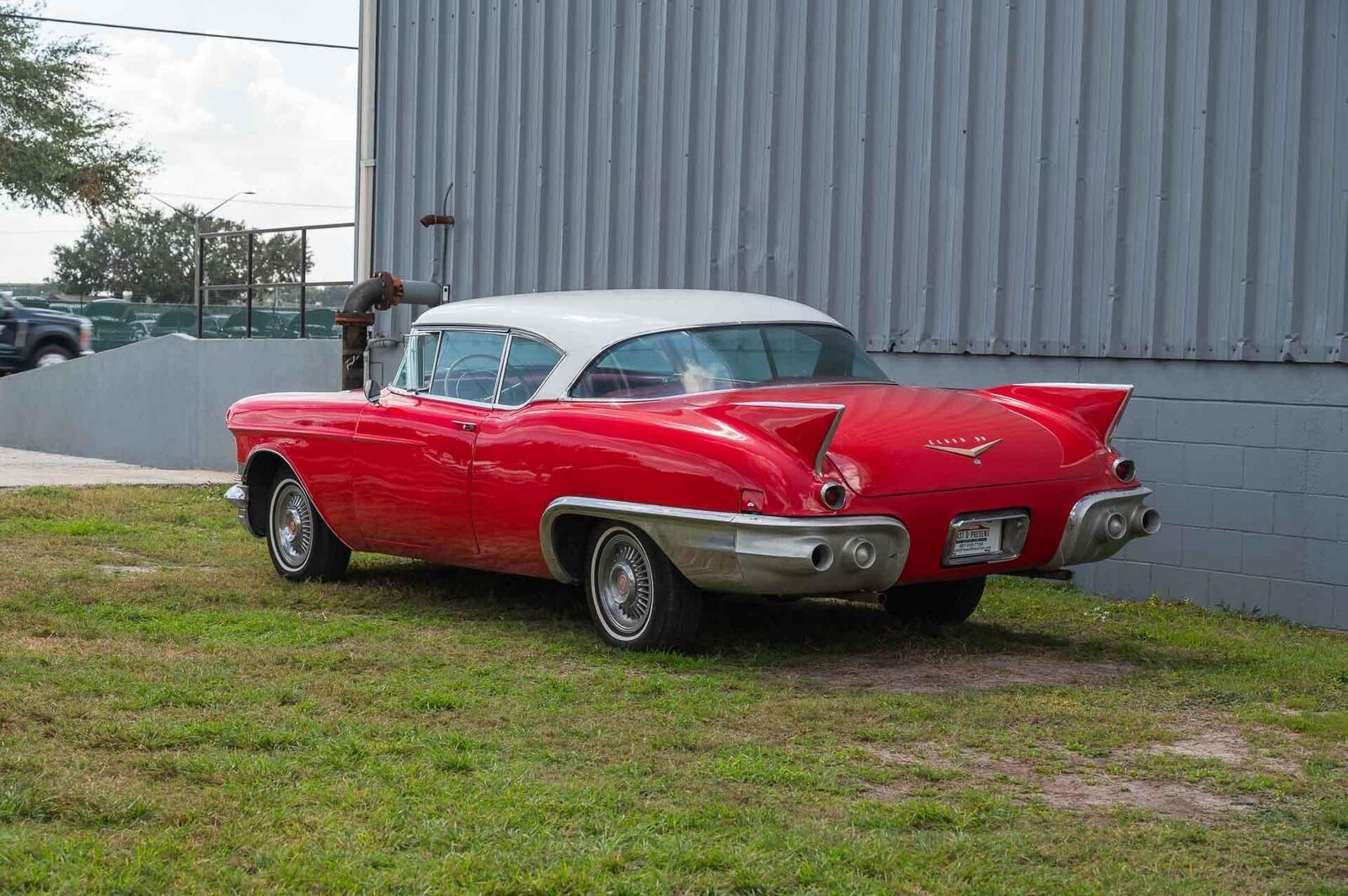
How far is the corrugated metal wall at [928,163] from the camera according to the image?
8.28 m

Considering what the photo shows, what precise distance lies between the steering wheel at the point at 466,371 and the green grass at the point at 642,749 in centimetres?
101

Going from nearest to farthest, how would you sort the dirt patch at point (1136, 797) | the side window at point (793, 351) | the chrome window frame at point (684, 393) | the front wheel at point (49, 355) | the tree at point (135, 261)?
1. the dirt patch at point (1136, 797)
2. the chrome window frame at point (684, 393)
3. the side window at point (793, 351)
4. the front wheel at point (49, 355)
5. the tree at point (135, 261)

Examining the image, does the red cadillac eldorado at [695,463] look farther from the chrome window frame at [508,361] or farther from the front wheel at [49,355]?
the front wheel at [49,355]

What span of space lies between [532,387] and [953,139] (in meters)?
3.72

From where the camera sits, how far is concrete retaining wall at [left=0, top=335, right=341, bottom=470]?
A: 16.9 meters

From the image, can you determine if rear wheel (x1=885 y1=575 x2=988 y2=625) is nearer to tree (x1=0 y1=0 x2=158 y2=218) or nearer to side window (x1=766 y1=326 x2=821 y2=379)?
side window (x1=766 y1=326 x2=821 y2=379)

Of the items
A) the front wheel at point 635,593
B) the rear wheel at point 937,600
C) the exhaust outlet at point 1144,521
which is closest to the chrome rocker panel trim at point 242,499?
the front wheel at point 635,593

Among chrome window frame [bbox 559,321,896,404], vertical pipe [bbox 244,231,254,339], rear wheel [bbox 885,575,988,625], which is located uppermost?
vertical pipe [bbox 244,231,254,339]

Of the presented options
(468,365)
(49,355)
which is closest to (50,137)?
(49,355)

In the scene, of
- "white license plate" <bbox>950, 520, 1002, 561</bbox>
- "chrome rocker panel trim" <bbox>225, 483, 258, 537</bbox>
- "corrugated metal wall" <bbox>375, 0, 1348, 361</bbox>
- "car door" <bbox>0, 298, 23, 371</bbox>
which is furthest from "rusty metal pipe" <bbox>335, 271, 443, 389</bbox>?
"car door" <bbox>0, 298, 23, 371</bbox>

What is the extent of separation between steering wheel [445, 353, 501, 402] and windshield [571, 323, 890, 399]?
619 millimetres

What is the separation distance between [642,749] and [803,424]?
60.3 inches

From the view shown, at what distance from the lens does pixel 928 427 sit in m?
6.41

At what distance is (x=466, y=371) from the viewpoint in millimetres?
7629
